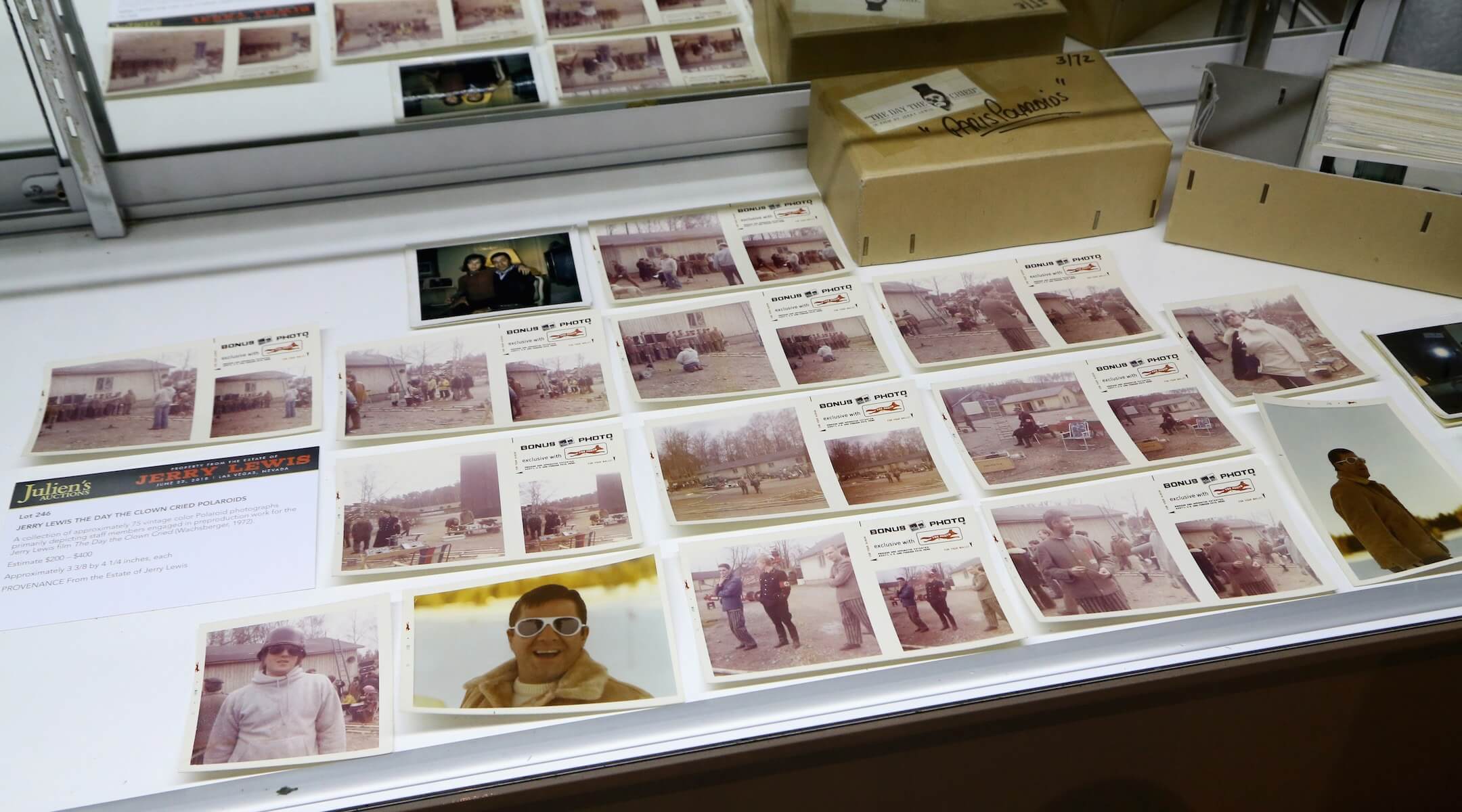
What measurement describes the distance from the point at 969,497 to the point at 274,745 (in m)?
0.80

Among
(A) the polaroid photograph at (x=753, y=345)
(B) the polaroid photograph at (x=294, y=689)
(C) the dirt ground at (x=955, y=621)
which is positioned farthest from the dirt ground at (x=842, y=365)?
(B) the polaroid photograph at (x=294, y=689)

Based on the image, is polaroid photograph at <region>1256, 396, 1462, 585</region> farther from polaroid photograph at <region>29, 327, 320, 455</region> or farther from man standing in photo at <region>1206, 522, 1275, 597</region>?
polaroid photograph at <region>29, 327, 320, 455</region>

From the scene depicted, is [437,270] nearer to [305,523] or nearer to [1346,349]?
[305,523]

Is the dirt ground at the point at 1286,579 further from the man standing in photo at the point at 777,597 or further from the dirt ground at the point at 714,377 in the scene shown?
the dirt ground at the point at 714,377

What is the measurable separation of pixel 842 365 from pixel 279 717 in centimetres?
80

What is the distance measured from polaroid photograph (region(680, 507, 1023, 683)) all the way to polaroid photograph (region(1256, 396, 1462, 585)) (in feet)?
1.34

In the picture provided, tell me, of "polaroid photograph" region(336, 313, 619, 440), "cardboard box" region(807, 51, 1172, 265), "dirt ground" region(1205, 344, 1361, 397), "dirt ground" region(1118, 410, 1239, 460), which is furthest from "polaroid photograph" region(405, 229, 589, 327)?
"dirt ground" region(1205, 344, 1361, 397)

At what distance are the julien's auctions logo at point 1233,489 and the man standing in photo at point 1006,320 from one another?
0.31 m

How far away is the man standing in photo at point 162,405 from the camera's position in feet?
4.65

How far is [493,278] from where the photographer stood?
1.61 metres

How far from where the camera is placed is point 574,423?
1428 mm

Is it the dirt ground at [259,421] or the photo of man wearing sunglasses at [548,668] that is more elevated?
the dirt ground at [259,421]

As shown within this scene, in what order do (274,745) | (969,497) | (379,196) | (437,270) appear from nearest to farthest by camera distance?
(274,745)
(969,497)
(437,270)
(379,196)

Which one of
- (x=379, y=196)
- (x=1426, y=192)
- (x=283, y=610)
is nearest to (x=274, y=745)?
(x=283, y=610)
